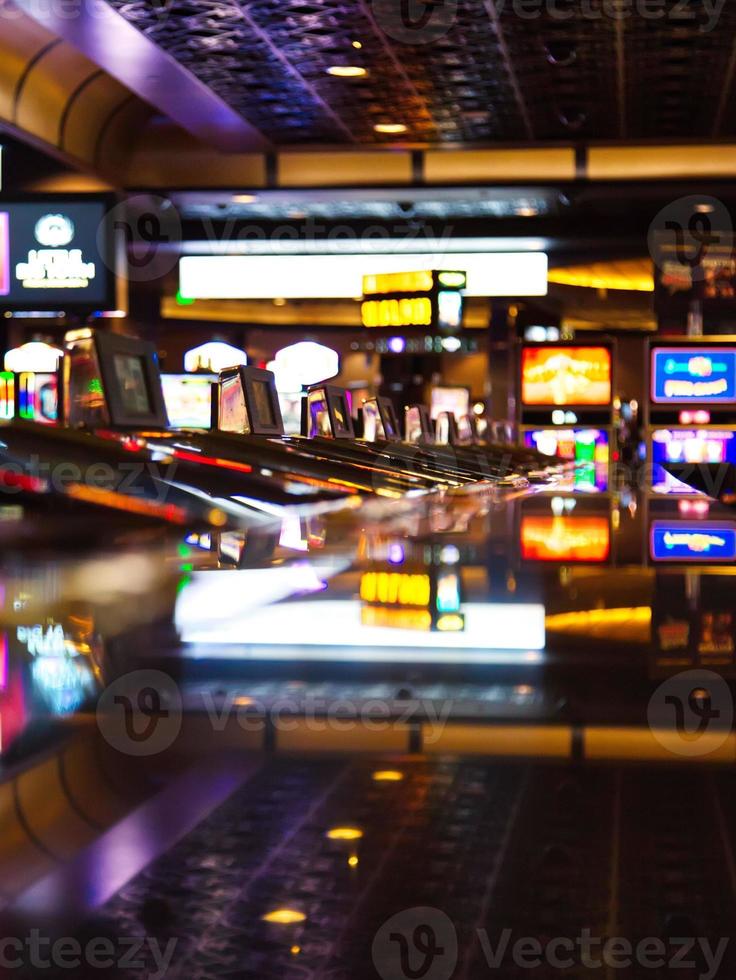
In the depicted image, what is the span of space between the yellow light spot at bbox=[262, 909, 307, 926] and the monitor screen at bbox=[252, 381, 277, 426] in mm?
5138

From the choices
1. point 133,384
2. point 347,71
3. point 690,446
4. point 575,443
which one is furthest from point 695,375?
point 133,384

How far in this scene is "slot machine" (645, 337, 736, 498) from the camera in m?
13.0

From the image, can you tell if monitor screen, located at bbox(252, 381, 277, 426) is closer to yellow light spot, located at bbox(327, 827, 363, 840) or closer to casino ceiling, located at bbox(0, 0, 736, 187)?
casino ceiling, located at bbox(0, 0, 736, 187)

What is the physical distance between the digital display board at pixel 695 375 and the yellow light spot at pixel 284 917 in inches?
502

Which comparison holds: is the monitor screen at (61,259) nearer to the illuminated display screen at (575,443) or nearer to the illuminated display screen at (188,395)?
the illuminated display screen at (188,395)

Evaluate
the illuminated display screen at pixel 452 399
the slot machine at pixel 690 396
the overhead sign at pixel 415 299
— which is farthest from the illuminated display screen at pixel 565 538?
the illuminated display screen at pixel 452 399

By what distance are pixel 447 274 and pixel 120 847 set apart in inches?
528

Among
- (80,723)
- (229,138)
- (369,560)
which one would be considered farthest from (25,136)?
(80,723)

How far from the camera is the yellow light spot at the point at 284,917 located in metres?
0.51

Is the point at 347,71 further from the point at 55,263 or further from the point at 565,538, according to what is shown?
the point at 565,538

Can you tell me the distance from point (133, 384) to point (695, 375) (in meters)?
9.89

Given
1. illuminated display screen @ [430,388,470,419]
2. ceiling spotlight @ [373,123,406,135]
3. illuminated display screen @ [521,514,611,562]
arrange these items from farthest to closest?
illuminated display screen @ [430,388,470,419], ceiling spotlight @ [373,123,406,135], illuminated display screen @ [521,514,611,562]

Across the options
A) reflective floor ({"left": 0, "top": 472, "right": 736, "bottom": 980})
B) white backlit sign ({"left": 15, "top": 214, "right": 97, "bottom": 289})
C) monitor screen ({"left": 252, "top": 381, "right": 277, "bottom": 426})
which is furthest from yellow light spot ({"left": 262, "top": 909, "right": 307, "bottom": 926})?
white backlit sign ({"left": 15, "top": 214, "right": 97, "bottom": 289})

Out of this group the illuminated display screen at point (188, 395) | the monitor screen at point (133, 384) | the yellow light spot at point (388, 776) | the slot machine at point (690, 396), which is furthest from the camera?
the slot machine at point (690, 396)
